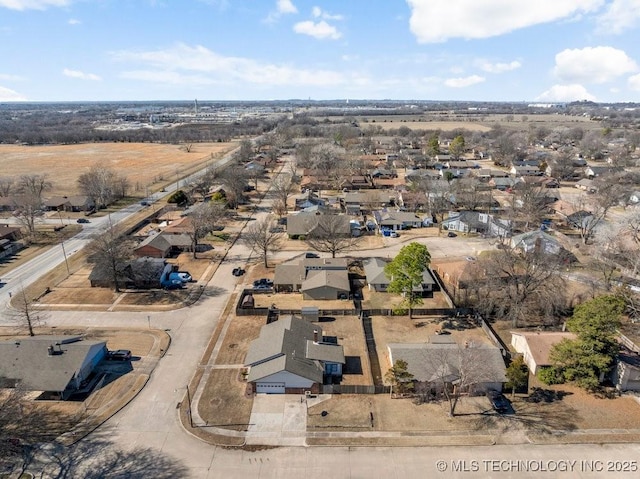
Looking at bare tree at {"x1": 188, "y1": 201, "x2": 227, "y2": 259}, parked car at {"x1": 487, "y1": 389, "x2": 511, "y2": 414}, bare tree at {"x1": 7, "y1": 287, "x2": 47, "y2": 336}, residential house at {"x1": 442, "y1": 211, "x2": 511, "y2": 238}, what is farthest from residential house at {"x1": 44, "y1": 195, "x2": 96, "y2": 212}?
parked car at {"x1": 487, "y1": 389, "x2": 511, "y2": 414}

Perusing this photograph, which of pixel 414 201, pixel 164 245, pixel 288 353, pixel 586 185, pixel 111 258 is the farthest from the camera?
pixel 586 185

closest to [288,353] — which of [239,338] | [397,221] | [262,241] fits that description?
[239,338]

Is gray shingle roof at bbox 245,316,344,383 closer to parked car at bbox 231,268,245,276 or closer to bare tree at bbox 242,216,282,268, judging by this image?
parked car at bbox 231,268,245,276

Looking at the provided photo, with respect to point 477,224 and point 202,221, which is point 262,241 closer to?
point 202,221

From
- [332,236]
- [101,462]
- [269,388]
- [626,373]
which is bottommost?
[101,462]

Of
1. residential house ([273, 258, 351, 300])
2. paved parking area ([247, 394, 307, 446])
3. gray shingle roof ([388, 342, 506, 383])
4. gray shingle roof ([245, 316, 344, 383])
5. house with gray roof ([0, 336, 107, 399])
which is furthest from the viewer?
residential house ([273, 258, 351, 300])

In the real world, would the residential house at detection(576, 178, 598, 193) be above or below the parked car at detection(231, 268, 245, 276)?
above

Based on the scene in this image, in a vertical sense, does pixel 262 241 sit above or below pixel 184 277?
above
